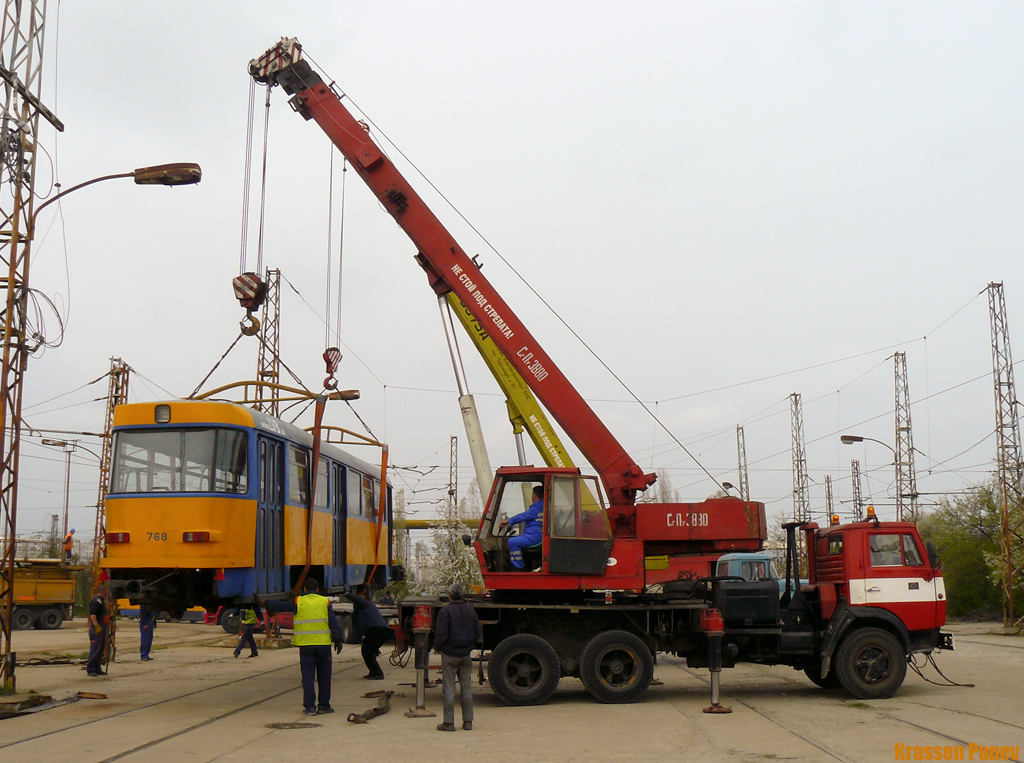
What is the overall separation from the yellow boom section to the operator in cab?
202 cm

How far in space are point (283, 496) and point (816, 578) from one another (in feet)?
25.4

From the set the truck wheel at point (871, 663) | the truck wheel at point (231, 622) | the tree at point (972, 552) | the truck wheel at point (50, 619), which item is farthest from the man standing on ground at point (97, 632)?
the tree at point (972, 552)

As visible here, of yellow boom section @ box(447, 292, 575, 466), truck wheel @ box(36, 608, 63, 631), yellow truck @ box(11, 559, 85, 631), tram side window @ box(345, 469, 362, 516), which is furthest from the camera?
truck wheel @ box(36, 608, 63, 631)

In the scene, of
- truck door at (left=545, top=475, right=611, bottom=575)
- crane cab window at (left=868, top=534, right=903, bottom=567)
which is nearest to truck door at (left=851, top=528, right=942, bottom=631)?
crane cab window at (left=868, top=534, right=903, bottom=567)

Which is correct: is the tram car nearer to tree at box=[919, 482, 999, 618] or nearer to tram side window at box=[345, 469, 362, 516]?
tram side window at box=[345, 469, 362, 516]

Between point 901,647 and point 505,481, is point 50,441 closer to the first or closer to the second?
point 505,481

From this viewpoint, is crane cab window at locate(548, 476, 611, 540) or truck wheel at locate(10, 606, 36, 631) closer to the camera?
crane cab window at locate(548, 476, 611, 540)

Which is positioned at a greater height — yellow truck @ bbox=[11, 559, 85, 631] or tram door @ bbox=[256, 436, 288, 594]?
tram door @ bbox=[256, 436, 288, 594]

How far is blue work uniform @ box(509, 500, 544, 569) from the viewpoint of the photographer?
12398 mm

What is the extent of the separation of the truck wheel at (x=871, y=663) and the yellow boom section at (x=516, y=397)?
186 inches

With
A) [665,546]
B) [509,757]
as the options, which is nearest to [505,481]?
[665,546]

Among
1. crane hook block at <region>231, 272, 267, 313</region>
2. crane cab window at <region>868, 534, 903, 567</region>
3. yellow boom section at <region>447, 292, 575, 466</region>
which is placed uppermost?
crane hook block at <region>231, 272, 267, 313</region>

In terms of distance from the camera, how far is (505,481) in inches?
496

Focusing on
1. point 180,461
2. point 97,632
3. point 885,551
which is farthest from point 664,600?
point 97,632
